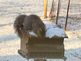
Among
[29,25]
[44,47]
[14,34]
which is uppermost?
[29,25]

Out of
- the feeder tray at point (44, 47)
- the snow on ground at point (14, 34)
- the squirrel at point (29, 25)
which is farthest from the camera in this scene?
the snow on ground at point (14, 34)

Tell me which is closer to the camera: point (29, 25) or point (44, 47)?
point (29, 25)

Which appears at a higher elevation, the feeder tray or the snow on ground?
the feeder tray

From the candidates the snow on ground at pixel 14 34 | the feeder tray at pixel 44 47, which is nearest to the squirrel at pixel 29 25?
the feeder tray at pixel 44 47

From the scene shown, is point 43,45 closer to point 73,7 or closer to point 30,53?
point 30,53

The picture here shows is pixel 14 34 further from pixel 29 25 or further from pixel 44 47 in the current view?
pixel 29 25

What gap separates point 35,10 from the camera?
1027cm

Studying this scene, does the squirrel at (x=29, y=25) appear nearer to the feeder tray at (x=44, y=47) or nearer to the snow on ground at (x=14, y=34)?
the feeder tray at (x=44, y=47)

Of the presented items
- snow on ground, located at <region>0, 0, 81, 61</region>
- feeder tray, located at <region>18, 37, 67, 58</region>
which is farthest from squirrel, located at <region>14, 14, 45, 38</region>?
snow on ground, located at <region>0, 0, 81, 61</region>

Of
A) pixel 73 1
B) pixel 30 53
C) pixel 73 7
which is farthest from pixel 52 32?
pixel 73 1

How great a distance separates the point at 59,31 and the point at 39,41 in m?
0.26

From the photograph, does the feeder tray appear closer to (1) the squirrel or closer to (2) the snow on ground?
(1) the squirrel

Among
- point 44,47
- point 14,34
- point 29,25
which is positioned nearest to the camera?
point 29,25

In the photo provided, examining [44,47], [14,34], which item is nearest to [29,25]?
[44,47]
